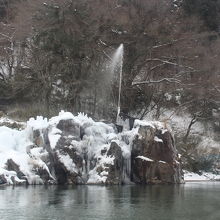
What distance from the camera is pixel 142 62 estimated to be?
45750mm

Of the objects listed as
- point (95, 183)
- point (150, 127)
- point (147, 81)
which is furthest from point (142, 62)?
point (95, 183)

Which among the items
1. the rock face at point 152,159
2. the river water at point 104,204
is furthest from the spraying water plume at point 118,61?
the river water at point 104,204

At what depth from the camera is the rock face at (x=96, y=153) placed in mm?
30969

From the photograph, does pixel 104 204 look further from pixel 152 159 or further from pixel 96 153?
pixel 152 159

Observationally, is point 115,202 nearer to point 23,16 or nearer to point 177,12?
point 23,16

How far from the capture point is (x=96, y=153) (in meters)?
32.6

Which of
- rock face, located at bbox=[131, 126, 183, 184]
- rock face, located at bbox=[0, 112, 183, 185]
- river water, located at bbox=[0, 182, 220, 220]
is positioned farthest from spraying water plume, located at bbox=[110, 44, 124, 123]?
river water, located at bbox=[0, 182, 220, 220]

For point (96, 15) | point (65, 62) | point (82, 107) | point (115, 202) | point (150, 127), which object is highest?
point (96, 15)

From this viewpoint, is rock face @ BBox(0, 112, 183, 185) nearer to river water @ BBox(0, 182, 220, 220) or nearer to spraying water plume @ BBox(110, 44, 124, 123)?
river water @ BBox(0, 182, 220, 220)

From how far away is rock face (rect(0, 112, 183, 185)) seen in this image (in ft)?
102

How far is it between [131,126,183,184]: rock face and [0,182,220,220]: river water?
5.12 meters

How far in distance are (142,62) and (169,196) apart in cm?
2250

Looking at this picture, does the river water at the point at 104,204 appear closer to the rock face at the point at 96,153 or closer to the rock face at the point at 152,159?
the rock face at the point at 96,153

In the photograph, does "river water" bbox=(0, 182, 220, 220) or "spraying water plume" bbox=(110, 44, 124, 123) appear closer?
"river water" bbox=(0, 182, 220, 220)
